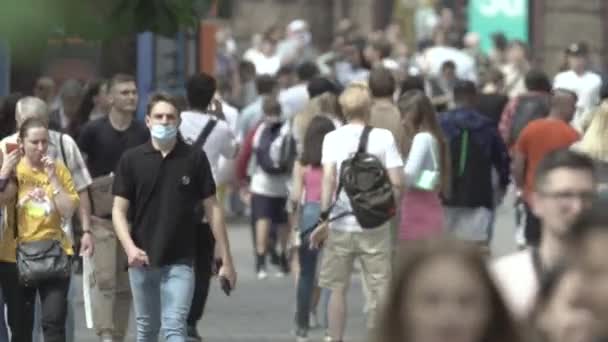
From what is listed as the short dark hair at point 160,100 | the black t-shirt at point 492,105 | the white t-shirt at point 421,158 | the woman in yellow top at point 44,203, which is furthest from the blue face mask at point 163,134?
the black t-shirt at point 492,105

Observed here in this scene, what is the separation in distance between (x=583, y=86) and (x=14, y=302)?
10.8 m

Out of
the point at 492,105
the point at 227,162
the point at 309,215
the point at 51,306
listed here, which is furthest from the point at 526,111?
the point at 51,306

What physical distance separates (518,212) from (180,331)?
33.2 ft

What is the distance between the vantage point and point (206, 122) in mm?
Result: 14180

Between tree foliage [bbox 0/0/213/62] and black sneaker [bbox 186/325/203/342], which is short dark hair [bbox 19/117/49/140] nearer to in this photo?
tree foliage [bbox 0/0/213/62]

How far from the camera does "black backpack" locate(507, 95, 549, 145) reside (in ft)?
65.6

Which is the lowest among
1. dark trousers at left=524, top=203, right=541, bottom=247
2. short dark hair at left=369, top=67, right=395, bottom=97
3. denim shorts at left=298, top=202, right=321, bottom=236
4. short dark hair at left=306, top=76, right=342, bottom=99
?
dark trousers at left=524, top=203, right=541, bottom=247

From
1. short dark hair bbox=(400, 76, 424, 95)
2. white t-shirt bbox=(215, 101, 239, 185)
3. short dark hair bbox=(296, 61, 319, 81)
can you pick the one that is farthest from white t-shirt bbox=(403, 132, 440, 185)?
short dark hair bbox=(296, 61, 319, 81)

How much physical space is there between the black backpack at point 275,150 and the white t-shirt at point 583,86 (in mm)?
3604

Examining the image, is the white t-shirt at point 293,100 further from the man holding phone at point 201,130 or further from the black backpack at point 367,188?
the black backpack at point 367,188

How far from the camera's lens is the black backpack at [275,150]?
60.8 feet

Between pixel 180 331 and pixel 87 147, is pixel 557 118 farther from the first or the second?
pixel 180 331

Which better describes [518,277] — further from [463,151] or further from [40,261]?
[463,151]

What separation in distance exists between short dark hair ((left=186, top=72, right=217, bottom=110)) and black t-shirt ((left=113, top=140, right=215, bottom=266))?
8.30 ft
